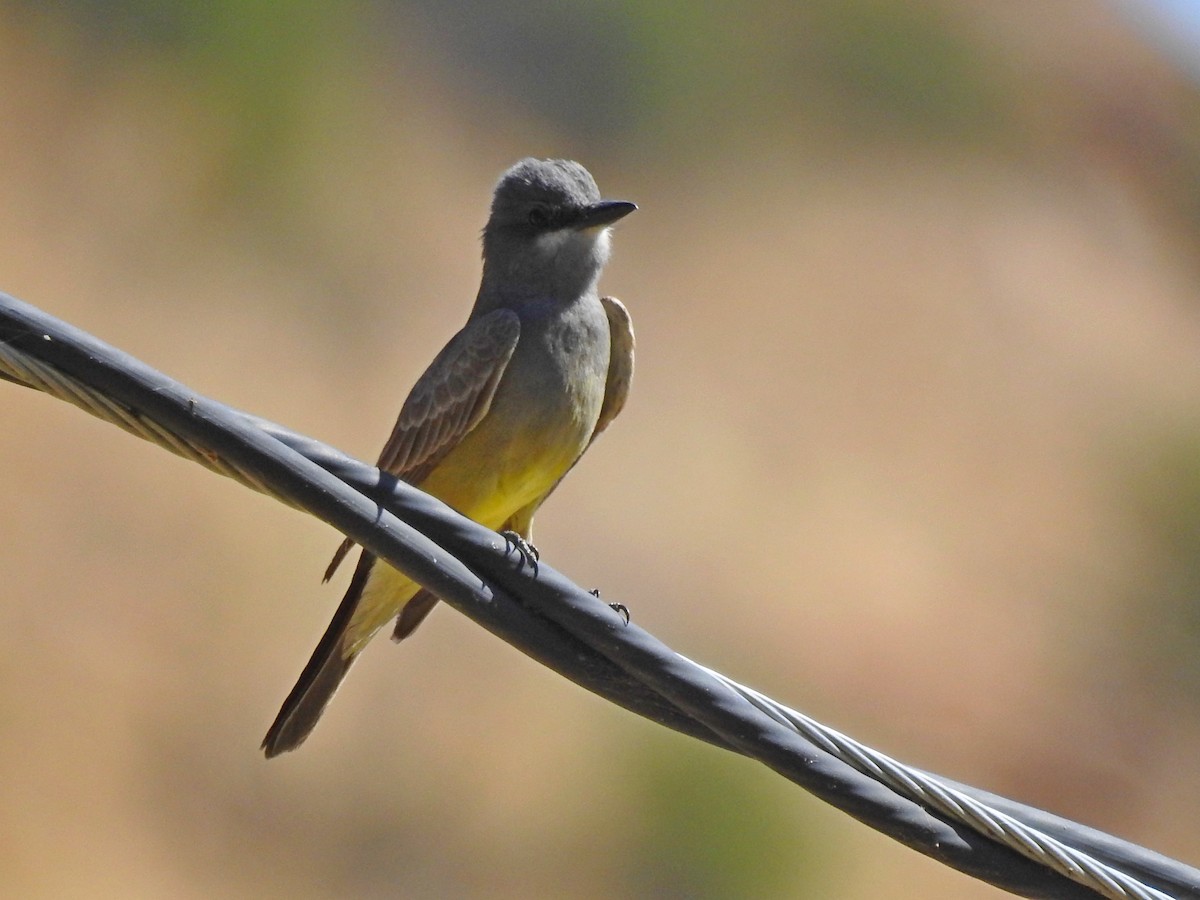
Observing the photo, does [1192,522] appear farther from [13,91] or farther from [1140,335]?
[13,91]

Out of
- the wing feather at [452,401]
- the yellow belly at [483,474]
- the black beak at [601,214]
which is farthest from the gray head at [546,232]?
the yellow belly at [483,474]

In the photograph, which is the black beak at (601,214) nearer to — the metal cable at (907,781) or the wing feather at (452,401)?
the wing feather at (452,401)

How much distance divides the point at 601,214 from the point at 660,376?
1653cm

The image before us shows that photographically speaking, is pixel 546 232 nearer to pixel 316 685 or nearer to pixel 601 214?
pixel 601 214

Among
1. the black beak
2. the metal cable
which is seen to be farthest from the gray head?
the metal cable

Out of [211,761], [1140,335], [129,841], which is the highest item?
[1140,335]

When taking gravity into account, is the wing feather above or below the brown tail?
above

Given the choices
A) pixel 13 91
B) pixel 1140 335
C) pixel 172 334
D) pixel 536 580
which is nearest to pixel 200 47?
pixel 13 91

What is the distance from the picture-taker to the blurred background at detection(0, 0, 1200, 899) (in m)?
14.4

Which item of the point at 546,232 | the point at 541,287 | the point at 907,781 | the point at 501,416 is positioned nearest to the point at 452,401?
the point at 501,416

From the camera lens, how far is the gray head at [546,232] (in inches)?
223

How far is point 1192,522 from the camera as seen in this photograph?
23.0 metres

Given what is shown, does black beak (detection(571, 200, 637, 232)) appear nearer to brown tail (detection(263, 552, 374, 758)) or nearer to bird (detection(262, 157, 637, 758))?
bird (detection(262, 157, 637, 758))

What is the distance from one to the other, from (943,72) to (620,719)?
21.3 m
